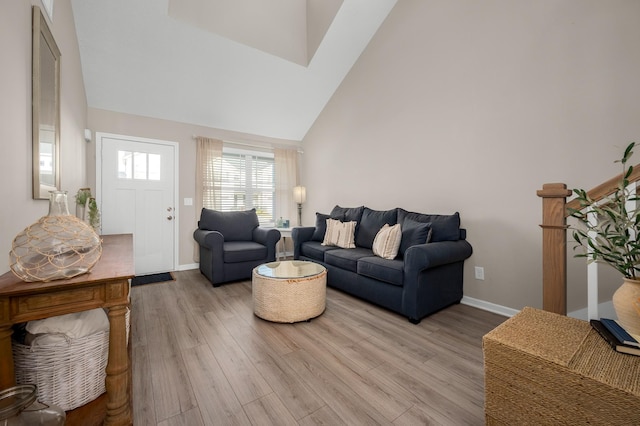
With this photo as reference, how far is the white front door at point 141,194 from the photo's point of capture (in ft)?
11.9

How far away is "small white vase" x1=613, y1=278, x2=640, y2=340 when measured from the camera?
0.95 m

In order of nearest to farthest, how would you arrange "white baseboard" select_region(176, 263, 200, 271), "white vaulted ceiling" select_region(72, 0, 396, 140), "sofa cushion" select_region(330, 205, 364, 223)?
"white vaulted ceiling" select_region(72, 0, 396, 140)
"sofa cushion" select_region(330, 205, 364, 223)
"white baseboard" select_region(176, 263, 200, 271)

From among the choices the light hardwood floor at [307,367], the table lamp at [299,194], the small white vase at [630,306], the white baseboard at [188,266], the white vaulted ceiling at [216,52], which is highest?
the white vaulted ceiling at [216,52]

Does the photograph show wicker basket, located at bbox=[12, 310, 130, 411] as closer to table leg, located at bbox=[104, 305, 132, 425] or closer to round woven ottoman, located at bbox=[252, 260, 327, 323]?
table leg, located at bbox=[104, 305, 132, 425]

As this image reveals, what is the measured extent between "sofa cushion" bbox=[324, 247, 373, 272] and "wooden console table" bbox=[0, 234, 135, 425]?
2.08 meters

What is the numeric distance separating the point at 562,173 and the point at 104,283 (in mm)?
3174

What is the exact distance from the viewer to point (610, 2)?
6.38ft

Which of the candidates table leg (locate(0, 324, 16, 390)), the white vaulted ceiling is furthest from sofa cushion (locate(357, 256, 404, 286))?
the white vaulted ceiling

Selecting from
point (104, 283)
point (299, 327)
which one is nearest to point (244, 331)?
point (299, 327)

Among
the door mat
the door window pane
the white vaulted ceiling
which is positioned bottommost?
the door mat

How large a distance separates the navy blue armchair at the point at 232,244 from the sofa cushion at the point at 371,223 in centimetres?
121

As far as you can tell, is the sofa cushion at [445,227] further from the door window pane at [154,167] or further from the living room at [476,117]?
the door window pane at [154,167]

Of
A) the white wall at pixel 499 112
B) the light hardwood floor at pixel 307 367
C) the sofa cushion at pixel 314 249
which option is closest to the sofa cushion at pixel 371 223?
the white wall at pixel 499 112

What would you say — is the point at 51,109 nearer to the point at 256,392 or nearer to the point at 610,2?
the point at 256,392
